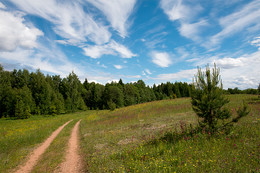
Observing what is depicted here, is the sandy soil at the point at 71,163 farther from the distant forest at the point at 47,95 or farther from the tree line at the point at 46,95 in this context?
the distant forest at the point at 47,95

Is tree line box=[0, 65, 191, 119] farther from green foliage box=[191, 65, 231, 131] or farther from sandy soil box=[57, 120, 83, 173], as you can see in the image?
sandy soil box=[57, 120, 83, 173]

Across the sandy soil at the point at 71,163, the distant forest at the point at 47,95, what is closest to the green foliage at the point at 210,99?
the sandy soil at the point at 71,163

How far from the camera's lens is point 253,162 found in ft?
15.2

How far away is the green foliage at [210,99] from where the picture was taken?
24.2ft

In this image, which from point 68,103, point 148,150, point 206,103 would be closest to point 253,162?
point 206,103

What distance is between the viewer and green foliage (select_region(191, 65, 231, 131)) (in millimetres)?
7391

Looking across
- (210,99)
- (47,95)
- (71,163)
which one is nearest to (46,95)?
(47,95)

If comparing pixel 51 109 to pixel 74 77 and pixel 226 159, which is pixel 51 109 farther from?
pixel 226 159

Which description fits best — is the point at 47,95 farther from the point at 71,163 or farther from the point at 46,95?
the point at 71,163

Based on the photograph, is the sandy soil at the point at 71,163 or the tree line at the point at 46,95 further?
the tree line at the point at 46,95

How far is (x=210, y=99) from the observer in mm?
7488

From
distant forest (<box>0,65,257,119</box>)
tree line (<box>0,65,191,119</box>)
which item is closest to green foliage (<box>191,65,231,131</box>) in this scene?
tree line (<box>0,65,191,119</box>)

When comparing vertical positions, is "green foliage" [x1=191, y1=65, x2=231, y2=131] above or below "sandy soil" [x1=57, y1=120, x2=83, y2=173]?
above

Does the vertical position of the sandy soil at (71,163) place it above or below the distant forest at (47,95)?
below
